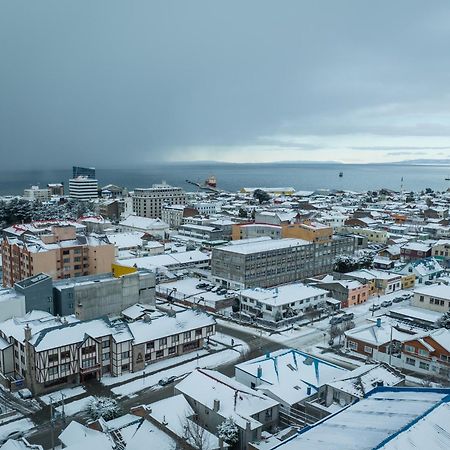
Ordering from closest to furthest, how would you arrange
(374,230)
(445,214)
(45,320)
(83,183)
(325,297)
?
(45,320), (325,297), (374,230), (445,214), (83,183)

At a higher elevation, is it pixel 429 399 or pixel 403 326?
pixel 429 399

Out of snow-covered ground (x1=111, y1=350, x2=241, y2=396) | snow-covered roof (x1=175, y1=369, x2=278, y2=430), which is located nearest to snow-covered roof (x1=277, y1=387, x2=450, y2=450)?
snow-covered roof (x1=175, y1=369, x2=278, y2=430)

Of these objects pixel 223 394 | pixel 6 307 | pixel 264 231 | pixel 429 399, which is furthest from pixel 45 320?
pixel 264 231

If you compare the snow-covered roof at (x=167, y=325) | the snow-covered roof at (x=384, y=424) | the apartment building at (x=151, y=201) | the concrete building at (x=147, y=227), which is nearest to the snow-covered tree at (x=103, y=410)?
the snow-covered roof at (x=167, y=325)

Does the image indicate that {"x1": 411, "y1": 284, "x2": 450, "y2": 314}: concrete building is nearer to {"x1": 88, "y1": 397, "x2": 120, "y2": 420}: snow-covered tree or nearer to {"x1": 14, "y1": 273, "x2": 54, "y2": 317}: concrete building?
{"x1": 88, "y1": 397, "x2": 120, "y2": 420}: snow-covered tree

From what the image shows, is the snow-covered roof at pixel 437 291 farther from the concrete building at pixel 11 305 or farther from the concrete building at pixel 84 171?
the concrete building at pixel 84 171

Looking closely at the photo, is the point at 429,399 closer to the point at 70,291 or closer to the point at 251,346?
the point at 251,346

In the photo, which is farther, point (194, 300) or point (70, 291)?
point (194, 300)
